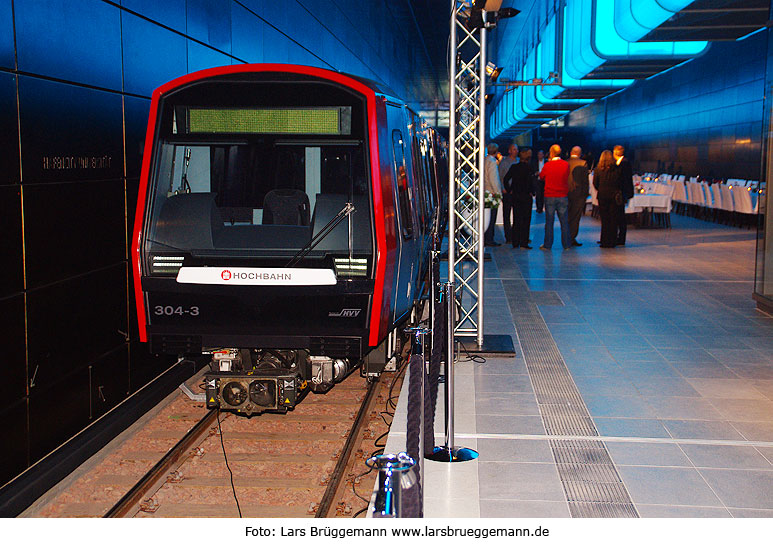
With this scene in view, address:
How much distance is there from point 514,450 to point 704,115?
77.3 feet

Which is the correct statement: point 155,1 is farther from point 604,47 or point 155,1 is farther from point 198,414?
point 604,47

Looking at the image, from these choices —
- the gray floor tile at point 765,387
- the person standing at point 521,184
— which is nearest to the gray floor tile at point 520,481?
the gray floor tile at point 765,387

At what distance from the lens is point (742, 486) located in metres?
5.24

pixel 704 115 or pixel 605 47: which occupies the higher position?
pixel 605 47

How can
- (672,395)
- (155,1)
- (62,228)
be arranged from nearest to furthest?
(62,228) < (672,395) < (155,1)

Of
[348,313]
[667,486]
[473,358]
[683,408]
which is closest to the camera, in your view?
[667,486]

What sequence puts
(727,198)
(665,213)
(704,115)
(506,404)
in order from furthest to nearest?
(704,115) → (665,213) → (727,198) → (506,404)

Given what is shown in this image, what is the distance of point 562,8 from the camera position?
81.8ft

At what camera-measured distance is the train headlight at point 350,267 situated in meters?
6.49

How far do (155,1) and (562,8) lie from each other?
18.8m

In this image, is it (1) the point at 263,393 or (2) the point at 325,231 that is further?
(1) the point at 263,393

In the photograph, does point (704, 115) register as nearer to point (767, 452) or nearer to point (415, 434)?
point (767, 452)

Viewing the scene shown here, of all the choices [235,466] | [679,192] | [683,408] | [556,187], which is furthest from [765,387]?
[679,192]

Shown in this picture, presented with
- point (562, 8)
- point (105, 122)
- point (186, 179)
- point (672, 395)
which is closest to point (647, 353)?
point (672, 395)
